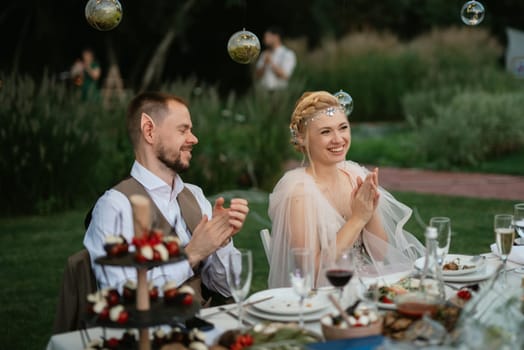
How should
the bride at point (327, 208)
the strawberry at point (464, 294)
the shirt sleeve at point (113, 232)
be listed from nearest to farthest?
the strawberry at point (464, 294)
the shirt sleeve at point (113, 232)
the bride at point (327, 208)

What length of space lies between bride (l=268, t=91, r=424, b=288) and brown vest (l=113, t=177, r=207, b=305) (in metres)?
0.54

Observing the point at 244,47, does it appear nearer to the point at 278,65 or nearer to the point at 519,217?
the point at 519,217

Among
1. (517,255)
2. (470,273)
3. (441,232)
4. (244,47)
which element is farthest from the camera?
(244,47)

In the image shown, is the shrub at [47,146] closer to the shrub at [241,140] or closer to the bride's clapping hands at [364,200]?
the shrub at [241,140]

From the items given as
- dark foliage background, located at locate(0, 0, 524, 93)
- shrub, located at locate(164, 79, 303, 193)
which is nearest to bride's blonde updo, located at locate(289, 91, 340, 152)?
shrub, located at locate(164, 79, 303, 193)

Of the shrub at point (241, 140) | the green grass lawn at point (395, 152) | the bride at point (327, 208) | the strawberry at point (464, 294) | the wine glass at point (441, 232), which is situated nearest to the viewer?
the strawberry at point (464, 294)

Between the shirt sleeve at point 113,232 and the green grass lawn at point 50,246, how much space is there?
2080 millimetres

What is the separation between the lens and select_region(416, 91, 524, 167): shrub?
11953mm

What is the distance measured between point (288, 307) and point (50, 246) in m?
5.45

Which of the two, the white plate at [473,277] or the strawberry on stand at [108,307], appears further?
the white plate at [473,277]

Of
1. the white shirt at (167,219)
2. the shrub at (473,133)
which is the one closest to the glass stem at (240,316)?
the white shirt at (167,219)

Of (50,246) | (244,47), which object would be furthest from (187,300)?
(50,246)

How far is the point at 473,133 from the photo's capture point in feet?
38.8

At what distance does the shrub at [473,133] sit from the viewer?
39.2ft
